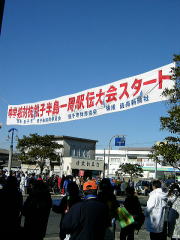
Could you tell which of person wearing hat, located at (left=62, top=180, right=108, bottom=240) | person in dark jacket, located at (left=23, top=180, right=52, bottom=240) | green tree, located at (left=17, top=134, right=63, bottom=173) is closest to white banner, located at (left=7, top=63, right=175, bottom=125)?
person in dark jacket, located at (left=23, top=180, right=52, bottom=240)

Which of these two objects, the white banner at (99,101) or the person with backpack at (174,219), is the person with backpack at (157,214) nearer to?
the person with backpack at (174,219)

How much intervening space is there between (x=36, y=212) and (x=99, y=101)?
21.9 ft

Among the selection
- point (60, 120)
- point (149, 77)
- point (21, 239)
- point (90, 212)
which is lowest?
point (21, 239)

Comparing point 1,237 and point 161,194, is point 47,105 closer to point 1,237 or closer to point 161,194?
point 161,194

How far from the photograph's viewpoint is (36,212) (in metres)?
6.38

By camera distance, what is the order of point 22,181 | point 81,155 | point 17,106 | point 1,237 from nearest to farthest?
point 1,237 → point 17,106 → point 22,181 → point 81,155

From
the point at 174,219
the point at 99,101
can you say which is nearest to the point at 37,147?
the point at 99,101

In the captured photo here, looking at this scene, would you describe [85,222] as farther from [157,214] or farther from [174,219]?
[174,219]

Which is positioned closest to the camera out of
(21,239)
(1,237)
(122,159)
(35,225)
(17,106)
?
(1,237)

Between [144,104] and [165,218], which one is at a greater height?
[144,104]

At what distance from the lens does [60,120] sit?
46.0 ft

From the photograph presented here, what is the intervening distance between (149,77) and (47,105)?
16.4 feet

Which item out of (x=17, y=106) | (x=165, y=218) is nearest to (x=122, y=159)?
(x=17, y=106)

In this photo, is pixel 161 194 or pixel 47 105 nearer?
pixel 161 194
